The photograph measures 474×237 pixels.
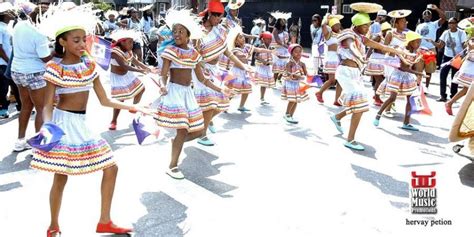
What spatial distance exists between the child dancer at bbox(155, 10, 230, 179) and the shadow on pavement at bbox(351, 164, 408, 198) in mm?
1821

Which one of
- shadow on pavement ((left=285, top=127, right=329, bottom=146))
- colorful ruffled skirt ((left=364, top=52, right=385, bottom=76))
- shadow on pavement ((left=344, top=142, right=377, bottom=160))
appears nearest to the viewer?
shadow on pavement ((left=344, top=142, right=377, bottom=160))

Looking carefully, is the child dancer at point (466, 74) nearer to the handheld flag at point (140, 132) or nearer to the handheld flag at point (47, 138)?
the handheld flag at point (140, 132)

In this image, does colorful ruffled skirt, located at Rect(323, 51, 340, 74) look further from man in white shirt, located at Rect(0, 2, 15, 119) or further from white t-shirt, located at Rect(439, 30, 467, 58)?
man in white shirt, located at Rect(0, 2, 15, 119)

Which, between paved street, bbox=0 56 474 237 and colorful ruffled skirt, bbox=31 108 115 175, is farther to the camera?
paved street, bbox=0 56 474 237

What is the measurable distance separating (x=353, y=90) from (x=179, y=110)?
2.50 m

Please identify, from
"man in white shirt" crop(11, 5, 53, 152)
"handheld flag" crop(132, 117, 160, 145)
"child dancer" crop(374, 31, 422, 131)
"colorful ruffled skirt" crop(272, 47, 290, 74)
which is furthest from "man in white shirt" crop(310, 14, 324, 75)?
"handheld flag" crop(132, 117, 160, 145)

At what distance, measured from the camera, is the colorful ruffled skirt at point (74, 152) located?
3086mm

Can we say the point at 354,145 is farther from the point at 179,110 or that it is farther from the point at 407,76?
the point at 179,110

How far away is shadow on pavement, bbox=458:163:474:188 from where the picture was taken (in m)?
4.85

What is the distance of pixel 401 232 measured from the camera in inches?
143

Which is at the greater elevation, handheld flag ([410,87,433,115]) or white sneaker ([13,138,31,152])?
handheld flag ([410,87,433,115])

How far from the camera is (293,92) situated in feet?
24.7

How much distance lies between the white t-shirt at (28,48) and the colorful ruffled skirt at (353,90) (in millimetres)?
3696

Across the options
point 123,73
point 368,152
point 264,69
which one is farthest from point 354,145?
point 123,73
